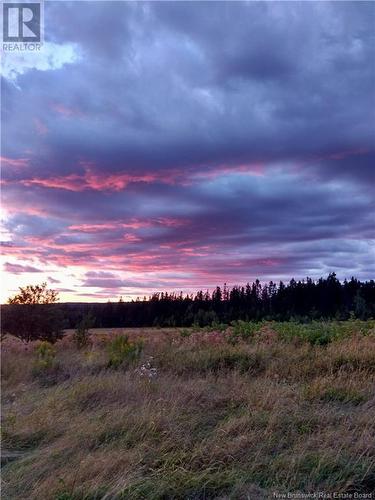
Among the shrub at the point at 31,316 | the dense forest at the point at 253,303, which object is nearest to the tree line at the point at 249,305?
the dense forest at the point at 253,303

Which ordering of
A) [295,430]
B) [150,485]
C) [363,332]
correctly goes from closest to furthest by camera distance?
[150,485] → [295,430] → [363,332]

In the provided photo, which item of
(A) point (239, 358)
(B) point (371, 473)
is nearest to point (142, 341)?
(A) point (239, 358)

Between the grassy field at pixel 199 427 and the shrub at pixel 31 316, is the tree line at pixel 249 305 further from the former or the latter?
the grassy field at pixel 199 427

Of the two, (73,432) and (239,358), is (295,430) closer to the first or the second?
(73,432)

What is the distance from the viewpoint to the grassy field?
447cm

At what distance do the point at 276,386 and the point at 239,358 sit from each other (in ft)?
8.91

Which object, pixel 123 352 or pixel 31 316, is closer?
pixel 123 352

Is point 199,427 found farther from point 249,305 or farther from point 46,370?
point 249,305

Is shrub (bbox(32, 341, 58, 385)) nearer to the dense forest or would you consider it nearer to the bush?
the bush

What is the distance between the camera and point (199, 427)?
19.4 ft

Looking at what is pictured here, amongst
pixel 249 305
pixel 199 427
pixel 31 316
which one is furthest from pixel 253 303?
pixel 199 427

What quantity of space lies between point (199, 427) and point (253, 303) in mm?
53820

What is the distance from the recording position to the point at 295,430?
18.1ft

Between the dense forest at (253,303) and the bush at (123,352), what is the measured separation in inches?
1304
